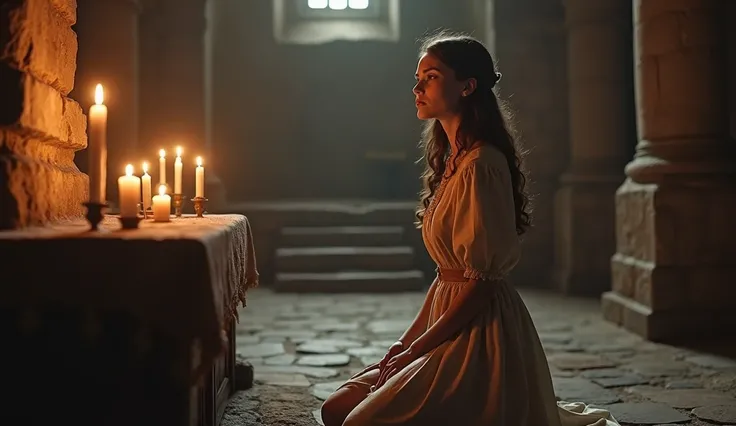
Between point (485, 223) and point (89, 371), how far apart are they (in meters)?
1.18

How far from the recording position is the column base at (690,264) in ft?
16.4

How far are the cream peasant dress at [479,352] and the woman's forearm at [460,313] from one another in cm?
2

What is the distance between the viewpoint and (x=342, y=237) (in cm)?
839

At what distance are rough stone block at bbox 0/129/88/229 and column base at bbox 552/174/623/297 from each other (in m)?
5.73

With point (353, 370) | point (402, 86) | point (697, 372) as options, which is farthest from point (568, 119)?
point (353, 370)

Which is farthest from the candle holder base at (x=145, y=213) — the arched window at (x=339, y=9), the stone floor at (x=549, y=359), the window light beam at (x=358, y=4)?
the window light beam at (x=358, y=4)

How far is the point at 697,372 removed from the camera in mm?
4035

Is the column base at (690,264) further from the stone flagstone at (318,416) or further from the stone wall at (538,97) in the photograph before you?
the stone wall at (538,97)

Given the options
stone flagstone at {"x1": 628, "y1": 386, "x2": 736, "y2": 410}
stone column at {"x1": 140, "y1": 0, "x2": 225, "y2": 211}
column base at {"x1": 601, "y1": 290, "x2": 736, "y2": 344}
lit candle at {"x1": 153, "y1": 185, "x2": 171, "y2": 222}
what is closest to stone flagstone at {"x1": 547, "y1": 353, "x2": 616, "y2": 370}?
stone flagstone at {"x1": 628, "y1": 386, "x2": 736, "y2": 410}

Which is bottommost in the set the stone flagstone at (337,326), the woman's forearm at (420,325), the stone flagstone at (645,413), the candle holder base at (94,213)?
the stone flagstone at (645,413)

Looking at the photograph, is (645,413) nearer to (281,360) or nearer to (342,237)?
(281,360)

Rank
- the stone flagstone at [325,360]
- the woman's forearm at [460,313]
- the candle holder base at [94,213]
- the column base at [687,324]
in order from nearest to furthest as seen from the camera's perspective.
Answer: the candle holder base at [94,213] → the woman's forearm at [460,313] → the stone flagstone at [325,360] → the column base at [687,324]

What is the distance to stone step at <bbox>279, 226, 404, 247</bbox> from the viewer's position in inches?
329

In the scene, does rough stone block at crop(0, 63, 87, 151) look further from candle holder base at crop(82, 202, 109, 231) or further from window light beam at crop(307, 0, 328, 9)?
window light beam at crop(307, 0, 328, 9)
